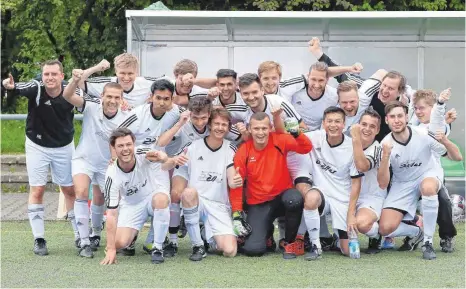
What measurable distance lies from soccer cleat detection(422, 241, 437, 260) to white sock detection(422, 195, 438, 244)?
2.2 inches

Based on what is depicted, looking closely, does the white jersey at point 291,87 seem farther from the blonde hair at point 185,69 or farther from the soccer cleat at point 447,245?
the soccer cleat at point 447,245

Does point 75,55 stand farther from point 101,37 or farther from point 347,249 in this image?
point 347,249

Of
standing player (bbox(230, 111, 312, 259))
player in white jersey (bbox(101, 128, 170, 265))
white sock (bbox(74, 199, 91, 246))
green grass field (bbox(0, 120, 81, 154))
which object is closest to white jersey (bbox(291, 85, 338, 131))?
standing player (bbox(230, 111, 312, 259))

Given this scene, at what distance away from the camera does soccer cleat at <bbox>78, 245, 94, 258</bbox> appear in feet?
26.6

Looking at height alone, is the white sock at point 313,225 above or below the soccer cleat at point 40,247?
above

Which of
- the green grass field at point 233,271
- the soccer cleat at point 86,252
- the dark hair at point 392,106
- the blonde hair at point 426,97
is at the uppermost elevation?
the blonde hair at point 426,97

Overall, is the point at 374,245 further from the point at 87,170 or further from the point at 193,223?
the point at 87,170

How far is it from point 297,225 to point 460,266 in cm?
139

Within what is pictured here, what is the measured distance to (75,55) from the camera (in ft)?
57.0

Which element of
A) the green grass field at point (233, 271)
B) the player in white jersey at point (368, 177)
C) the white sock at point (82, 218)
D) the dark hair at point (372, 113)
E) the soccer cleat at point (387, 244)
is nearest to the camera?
the green grass field at point (233, 271)

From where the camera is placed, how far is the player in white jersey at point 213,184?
8148mm

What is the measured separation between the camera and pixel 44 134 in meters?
8.51

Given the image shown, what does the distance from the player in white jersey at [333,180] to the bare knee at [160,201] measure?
3.81 feet

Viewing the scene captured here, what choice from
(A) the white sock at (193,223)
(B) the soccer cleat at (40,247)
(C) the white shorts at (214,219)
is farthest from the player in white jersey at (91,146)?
(C) the white shorts at (214,219)
